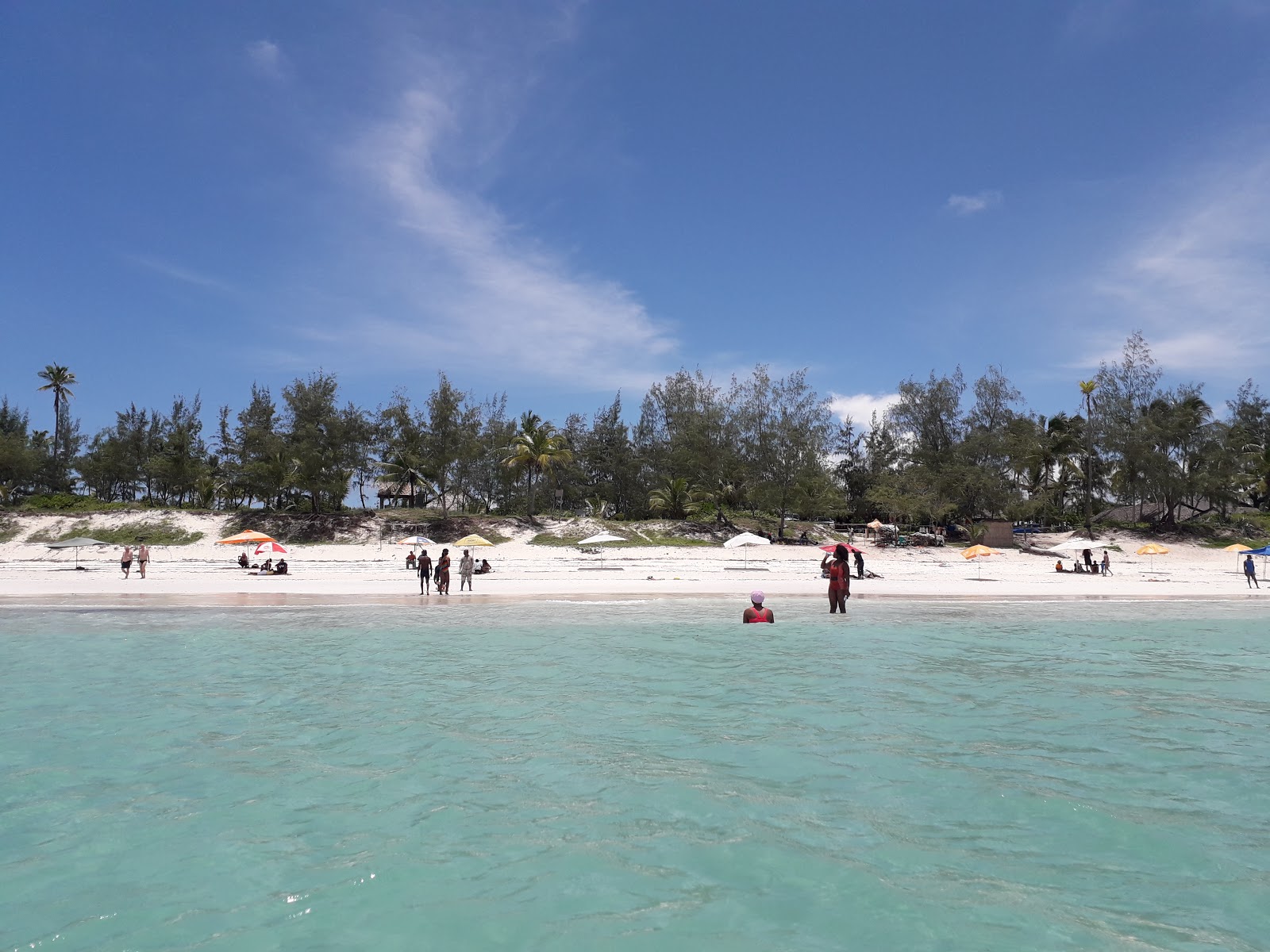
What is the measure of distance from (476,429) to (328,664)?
46.7 metres

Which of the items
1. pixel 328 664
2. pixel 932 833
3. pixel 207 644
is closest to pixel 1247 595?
pixel 932 833

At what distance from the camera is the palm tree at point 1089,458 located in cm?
5653

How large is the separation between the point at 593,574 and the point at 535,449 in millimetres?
18651

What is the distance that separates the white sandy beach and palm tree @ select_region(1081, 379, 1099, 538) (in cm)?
203

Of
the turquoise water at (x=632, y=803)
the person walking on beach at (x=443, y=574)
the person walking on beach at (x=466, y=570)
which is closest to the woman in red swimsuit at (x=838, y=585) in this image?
the turquoise water at (x=632, y=803)

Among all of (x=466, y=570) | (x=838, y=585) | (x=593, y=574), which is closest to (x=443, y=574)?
(x=466, y=570)

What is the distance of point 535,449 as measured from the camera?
51844 millimetres

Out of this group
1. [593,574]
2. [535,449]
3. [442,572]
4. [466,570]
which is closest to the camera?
[442,572]

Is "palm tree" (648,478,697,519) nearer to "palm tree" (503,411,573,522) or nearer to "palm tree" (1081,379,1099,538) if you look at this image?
"palm tree" (503,411,573,522)

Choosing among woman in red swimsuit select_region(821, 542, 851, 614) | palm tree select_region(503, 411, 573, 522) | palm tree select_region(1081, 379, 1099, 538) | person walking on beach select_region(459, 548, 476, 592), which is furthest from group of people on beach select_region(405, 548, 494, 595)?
palm tree select_region(1081, 379, 1099, 538)

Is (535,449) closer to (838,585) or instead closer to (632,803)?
(838,585)

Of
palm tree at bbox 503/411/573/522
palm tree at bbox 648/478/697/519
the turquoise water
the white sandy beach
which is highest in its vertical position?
palm tree at bbox 503/411/573/522

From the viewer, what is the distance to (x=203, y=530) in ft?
163

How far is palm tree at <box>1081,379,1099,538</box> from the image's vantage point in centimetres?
5653
